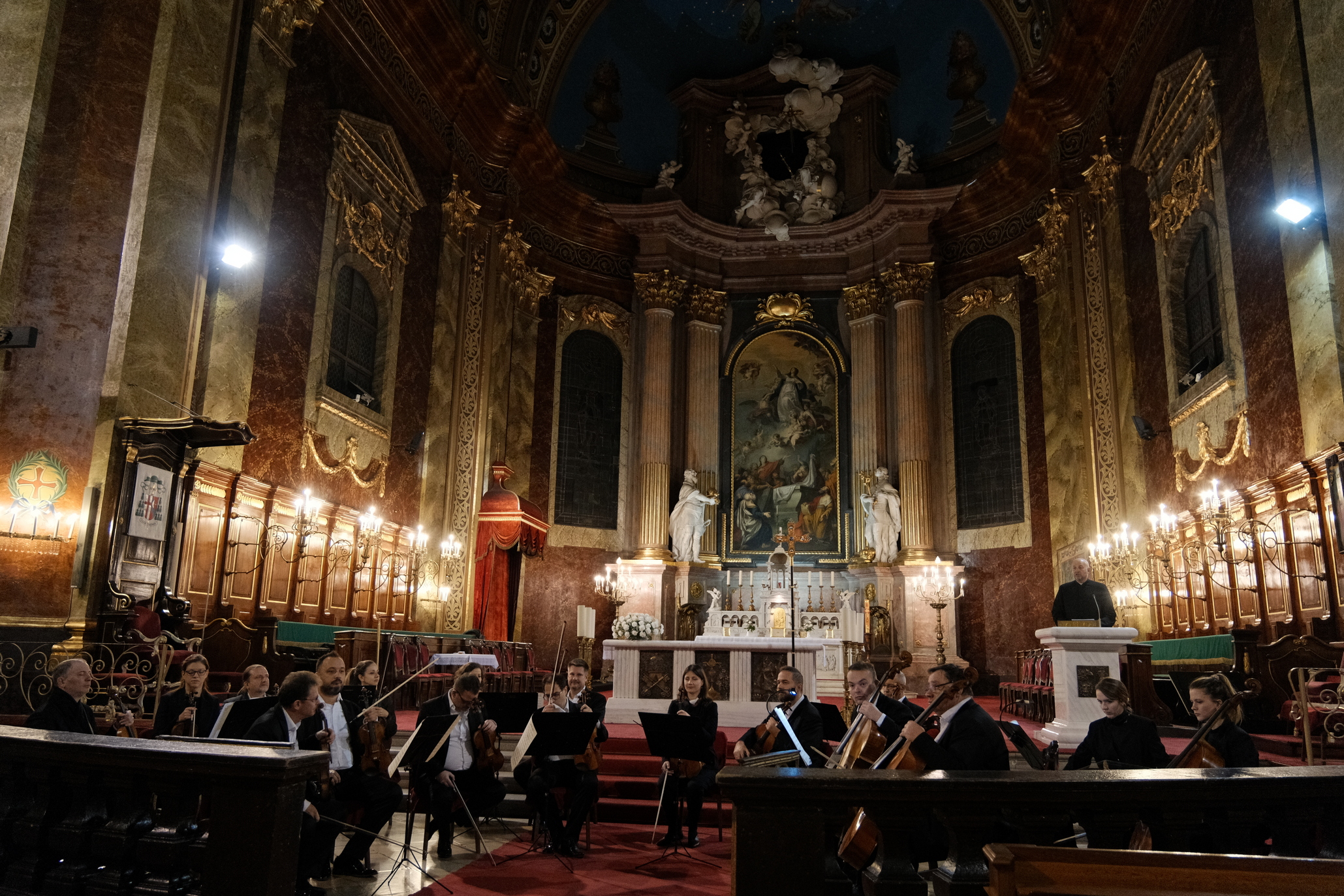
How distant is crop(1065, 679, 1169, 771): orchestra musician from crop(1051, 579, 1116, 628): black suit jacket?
534cm

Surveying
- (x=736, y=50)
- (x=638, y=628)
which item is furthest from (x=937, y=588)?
(x=736, y=50)

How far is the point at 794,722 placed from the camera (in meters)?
6.98

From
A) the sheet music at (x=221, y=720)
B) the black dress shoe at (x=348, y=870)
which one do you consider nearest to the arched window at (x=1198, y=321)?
the black dress shoe at (x=348, y=870)

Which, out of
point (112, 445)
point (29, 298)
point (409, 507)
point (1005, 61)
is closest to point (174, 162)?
point (29, 298)

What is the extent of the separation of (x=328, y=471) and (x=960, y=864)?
1097 cm

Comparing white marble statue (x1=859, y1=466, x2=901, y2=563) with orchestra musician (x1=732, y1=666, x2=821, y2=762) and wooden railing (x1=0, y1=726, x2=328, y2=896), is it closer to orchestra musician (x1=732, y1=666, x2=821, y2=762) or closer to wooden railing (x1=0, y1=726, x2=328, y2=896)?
orchestra musician (x1=732, y1=666, x2=821, y2=762)

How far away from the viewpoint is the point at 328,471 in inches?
496

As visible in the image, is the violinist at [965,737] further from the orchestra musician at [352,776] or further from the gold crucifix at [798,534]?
the gold crucifix at [798,534]

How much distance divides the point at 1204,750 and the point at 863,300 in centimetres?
1580

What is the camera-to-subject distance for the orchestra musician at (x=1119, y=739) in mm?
5352

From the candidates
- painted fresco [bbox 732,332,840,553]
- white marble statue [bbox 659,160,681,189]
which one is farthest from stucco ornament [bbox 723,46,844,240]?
painted fresco [bbox 732,332,840,553]

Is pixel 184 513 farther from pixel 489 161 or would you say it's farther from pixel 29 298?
pixel 489 161

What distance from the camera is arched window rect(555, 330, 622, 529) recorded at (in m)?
19.0

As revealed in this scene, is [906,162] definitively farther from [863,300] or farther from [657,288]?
[657,288]
